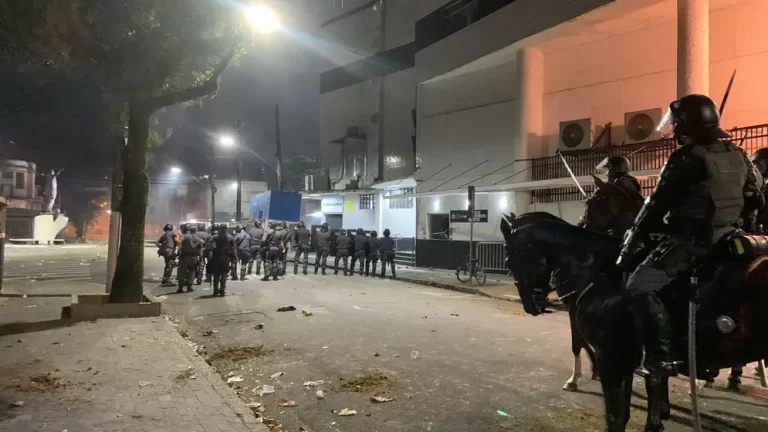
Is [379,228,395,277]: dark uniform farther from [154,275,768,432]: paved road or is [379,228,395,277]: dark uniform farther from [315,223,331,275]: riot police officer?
[154,275,768,432]: paved road

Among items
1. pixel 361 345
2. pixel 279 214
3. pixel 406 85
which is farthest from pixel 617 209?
pixel 406 85

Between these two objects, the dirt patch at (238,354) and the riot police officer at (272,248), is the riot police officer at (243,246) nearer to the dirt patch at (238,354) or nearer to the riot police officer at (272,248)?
the riot police officer at (272,248)

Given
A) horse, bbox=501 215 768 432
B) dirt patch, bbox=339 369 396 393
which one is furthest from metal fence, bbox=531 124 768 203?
horse, bbox=501 215 768 432

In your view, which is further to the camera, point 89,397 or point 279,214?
point 279,214

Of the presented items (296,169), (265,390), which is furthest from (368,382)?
(296,169)

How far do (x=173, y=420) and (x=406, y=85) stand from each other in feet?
78.0

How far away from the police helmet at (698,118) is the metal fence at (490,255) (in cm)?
1518

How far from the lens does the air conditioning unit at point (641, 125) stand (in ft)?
46.5

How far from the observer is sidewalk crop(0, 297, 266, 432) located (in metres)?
4.55

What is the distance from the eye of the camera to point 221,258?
13398mm

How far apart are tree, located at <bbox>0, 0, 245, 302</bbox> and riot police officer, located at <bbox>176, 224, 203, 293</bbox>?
340cm

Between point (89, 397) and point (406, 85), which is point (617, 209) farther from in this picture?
point (406, 85)

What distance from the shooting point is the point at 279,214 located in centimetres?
2423

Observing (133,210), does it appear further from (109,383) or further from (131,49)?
(109,383)
